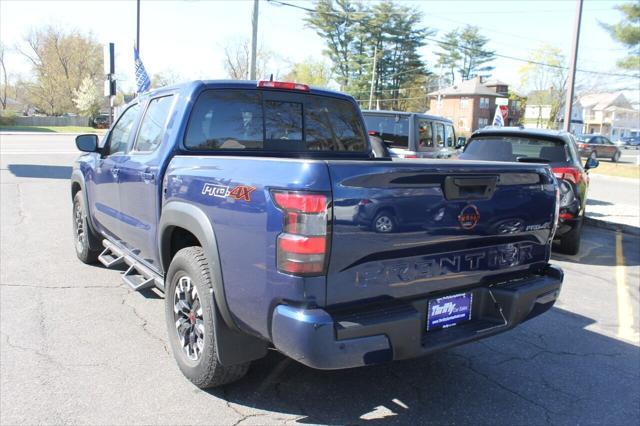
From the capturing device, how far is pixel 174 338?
351cm

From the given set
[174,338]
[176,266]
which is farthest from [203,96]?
[174,338]

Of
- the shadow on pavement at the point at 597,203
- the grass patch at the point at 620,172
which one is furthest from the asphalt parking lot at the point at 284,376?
the grass patch at the point at 620,172

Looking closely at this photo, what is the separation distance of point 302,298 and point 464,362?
202 centimetres

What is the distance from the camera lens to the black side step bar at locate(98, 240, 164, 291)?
4.03 m

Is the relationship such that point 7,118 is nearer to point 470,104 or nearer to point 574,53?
point 574,53

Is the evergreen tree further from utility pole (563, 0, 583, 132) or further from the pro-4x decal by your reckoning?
the pro-4x decal

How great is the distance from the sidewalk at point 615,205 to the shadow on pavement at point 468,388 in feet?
22.8

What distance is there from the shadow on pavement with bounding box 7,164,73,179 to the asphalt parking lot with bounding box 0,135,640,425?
9.20m

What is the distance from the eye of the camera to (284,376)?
3.54 meters

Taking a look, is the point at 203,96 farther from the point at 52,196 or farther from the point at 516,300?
the point at 52,196

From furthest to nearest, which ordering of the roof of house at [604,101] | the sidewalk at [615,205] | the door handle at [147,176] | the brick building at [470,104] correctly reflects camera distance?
the roof of house at [604,101] < the brick building at [470,104] < the sidewalk at [615,205] < the door handle at [147,176]

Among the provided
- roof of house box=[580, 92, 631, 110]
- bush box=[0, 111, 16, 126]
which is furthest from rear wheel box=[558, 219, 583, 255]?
roof of house box=[580, 92, 631, 110]

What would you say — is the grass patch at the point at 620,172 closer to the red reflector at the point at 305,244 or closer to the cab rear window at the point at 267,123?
the cab rear window at the point at 267,123

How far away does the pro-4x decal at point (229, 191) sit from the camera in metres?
2.64
